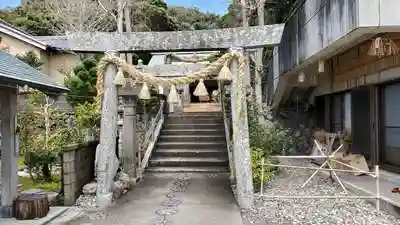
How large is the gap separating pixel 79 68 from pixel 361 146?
10.6 m

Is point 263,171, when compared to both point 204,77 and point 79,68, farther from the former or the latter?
point 79,68

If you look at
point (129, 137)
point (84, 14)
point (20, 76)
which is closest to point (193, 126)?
point (129, 137)

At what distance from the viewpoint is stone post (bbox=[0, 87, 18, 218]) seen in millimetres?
6805

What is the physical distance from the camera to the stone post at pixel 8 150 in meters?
6.80

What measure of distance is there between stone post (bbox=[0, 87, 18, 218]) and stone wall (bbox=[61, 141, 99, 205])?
3.34 feet

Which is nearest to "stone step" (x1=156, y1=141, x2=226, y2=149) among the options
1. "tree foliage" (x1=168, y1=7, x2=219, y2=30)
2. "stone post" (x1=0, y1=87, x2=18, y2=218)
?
"stone post" (x1=0, y1=87, x2=18, y2=218)

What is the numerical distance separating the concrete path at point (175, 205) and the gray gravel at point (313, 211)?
488 mm

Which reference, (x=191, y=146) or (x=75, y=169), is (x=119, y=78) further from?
(x=191, y=146)

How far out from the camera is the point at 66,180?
25.7ft

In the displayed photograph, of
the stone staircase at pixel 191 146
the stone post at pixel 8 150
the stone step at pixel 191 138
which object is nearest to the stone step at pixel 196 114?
the stone staircase at pixel 191 146

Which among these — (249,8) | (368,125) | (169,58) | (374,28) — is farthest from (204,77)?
(169,58)

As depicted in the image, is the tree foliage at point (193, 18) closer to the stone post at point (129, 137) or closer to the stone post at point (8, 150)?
the stone post at point (129, 137)

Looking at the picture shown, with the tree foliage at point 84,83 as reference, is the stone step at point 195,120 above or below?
below

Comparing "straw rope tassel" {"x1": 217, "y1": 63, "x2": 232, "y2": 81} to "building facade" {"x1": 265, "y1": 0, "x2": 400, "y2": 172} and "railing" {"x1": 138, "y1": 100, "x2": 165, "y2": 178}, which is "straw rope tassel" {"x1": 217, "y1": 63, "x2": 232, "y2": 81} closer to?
"building facade" {"x1": 265, "y1": 0, "x2": 400, "y2": 172}
